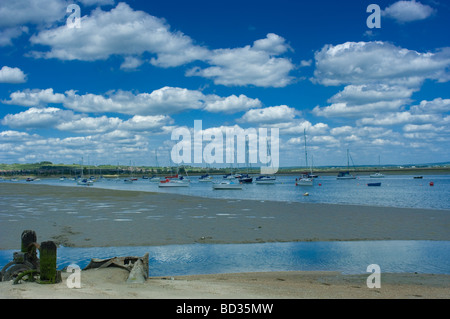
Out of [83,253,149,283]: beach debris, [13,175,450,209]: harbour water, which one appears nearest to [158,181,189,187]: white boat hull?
[13,175,450,209]: harbour water

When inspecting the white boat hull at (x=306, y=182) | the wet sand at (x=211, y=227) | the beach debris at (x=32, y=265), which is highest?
the beach debris at (x=32, y=265)

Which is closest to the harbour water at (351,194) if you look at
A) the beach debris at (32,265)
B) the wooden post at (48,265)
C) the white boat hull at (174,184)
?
the white boat hull at (174,184)

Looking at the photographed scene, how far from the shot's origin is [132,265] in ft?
42.3

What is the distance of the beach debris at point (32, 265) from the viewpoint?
34.1ft

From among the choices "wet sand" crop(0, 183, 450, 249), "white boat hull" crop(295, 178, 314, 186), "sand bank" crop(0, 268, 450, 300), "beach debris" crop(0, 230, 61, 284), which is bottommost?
"white boat hull" crop(295, 178, 314, 186)

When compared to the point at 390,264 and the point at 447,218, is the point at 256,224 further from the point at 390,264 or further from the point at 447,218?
the point at 447,218

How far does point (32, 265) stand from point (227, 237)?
11.8 m

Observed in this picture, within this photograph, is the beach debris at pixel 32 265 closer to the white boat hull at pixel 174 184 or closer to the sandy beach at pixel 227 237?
the sandy beach at pixel 227 237

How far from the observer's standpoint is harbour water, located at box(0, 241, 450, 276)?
14984mm

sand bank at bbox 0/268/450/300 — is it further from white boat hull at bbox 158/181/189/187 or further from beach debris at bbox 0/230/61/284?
white boat hull at bbox 158/181/189/187

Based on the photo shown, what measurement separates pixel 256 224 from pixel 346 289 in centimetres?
1591

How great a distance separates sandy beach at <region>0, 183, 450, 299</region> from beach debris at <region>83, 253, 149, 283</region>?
0.33m

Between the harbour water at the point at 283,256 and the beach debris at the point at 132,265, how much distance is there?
1494mm
